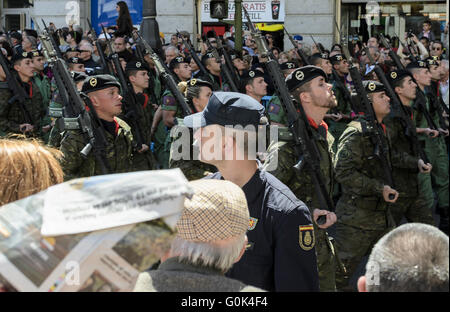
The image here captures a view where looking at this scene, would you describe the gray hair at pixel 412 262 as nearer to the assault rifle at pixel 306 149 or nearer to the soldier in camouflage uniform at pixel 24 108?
the assault rifle at pixel 306 149

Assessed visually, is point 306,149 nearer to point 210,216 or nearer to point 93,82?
point 93,82

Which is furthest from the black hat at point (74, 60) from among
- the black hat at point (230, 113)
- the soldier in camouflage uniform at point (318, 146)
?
the black hat at point (230, 113)

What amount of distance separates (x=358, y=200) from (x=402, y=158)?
105 centimetres

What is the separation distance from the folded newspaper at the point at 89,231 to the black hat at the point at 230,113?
188 centimetres

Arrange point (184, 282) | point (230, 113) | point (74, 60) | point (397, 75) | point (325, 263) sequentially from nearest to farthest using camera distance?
1. point (184, 282)
2. point (230, 113)
3. point (325, 263)
4. point (397, 75)
5. point (74, 60)

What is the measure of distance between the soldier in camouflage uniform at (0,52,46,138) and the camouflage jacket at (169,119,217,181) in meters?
3.75

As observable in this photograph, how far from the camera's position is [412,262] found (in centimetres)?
160

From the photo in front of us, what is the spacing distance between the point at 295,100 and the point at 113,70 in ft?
18.9

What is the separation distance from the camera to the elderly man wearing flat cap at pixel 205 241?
182 centimetres

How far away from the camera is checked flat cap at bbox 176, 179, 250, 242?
192cm

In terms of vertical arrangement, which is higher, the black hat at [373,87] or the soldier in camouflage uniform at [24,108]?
the black hat at [373,87]

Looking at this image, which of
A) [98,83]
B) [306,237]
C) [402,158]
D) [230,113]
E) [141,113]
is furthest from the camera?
[141,113]

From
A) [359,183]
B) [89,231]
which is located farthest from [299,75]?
[89,231]
